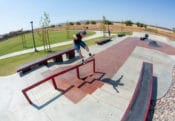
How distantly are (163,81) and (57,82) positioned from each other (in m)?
5.81

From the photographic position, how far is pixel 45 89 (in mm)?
7305

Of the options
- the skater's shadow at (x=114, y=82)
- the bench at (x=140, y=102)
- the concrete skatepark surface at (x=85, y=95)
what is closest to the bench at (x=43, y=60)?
the concrete skatepark surface at (x=85, y=95)

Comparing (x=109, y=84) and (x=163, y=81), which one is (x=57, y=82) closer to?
(x=109, y=84)

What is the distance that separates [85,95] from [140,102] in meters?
2.31

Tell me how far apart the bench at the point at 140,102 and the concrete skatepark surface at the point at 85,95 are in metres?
0.41

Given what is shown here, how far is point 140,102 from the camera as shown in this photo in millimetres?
5523

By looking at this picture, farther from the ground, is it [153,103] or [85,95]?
[85,95]

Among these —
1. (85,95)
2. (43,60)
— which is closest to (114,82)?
(85,95)

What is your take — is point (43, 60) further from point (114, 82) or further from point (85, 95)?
point (114, 82)

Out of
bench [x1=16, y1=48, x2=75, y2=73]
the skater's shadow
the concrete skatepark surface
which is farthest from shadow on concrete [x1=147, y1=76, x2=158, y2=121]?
bench [x1=16, y1=48, x2=75, y2=73]

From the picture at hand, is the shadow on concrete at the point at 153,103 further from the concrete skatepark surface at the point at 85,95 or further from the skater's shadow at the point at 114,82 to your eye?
the skater's shadow at the point at 114,82

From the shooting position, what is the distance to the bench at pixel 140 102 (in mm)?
4816

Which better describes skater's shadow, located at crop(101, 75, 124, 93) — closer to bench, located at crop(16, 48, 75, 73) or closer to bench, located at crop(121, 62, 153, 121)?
bench, located at crop(121, 62, 153, 121)

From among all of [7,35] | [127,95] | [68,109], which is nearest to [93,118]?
[68,109]
